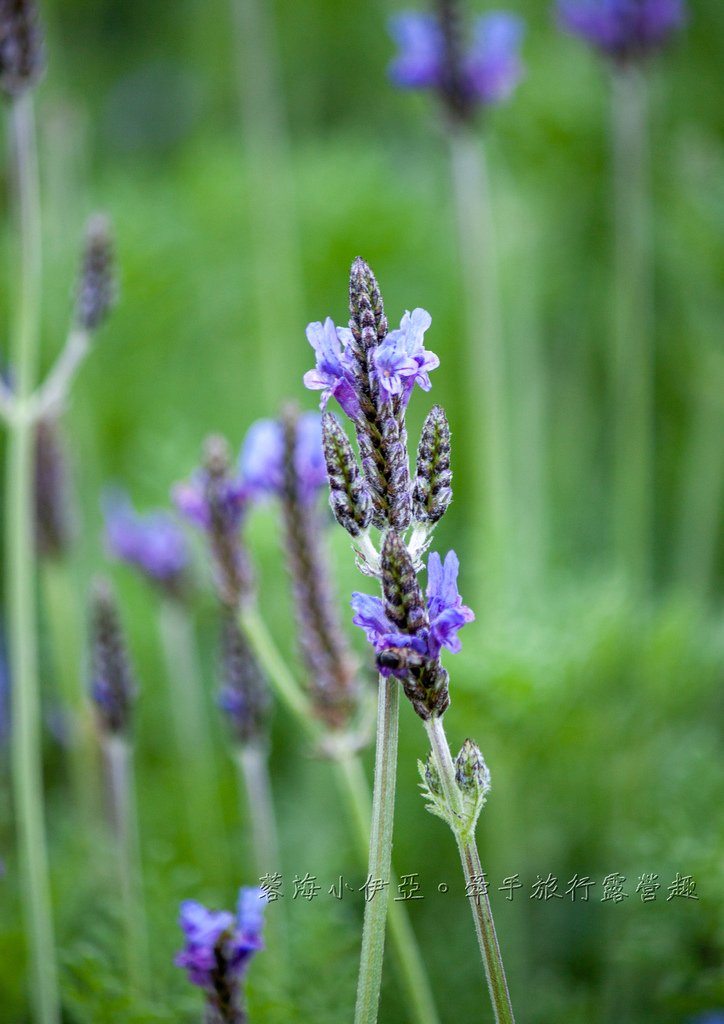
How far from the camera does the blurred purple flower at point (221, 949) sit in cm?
59

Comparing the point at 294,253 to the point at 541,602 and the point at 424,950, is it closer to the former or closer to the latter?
the point at 541,602

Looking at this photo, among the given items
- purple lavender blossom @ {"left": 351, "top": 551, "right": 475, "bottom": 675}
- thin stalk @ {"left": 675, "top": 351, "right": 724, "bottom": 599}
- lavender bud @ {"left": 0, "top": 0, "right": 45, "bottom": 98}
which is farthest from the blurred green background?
Answer: lavender bud @ {"left": 0, "top": 0, "right": 45, "bottom": 98}

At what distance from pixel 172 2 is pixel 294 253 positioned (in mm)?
1443

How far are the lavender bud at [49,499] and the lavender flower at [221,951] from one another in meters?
0.56

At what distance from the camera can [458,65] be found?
3.95 ft

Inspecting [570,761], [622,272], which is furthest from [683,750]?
[622,272]

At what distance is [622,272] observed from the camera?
5.07 ft

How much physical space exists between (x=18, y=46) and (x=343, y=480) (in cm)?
50

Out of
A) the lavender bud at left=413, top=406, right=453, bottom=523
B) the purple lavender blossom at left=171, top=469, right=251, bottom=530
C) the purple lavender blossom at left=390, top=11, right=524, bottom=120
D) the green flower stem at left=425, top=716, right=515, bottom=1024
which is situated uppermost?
the purple lavender blossom at left=390, top=11, right=524, bottom=120

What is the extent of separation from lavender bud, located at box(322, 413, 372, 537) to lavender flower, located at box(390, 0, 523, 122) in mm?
828

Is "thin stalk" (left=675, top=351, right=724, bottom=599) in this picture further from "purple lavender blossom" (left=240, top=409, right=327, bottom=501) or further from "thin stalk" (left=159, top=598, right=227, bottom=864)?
"purple lavender blossom" (left=240, top=409, right=327, bottom=501)

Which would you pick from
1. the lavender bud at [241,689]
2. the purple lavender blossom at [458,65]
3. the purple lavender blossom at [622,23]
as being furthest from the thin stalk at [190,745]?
the purple lavender blossom at [622,23]

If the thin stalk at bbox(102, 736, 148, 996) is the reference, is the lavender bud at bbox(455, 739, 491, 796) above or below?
below

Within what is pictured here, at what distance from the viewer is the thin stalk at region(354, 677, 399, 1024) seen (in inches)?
20.4
